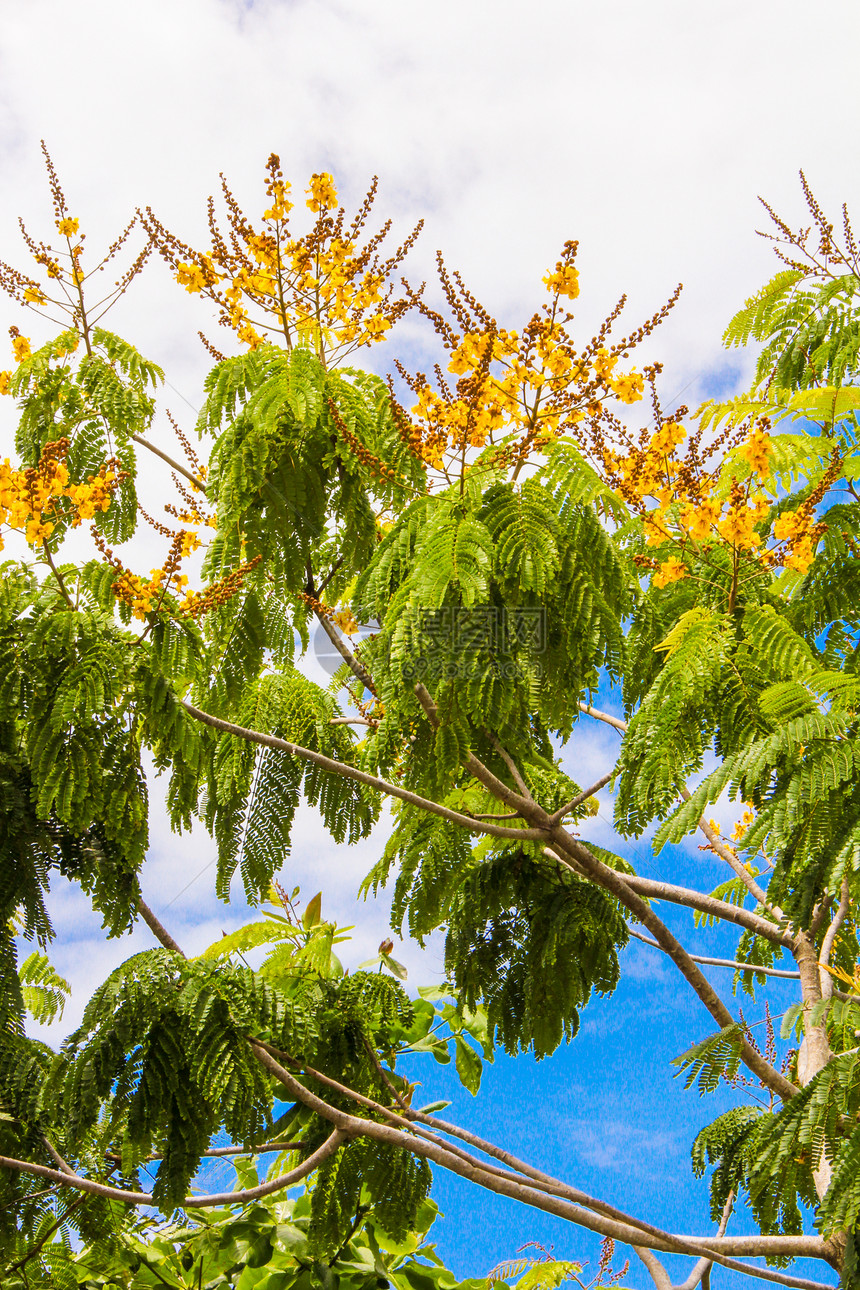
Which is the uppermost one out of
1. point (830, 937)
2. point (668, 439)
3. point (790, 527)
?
point (668, 439)

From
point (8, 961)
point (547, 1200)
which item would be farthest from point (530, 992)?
point (8, 961)

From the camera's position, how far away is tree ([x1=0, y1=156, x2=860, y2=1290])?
307 cm

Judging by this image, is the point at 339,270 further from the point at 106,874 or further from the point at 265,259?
the point at 106,874

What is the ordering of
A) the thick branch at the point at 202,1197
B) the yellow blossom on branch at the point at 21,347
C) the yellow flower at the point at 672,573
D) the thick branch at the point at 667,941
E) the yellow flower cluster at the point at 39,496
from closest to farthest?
the yellow flower cluster at the point at 39,496
the yellow flower at the point at 672,573
the thick branch at the point at 202,1197
the thick branch at the point at 667,941
the yellow blossom on branch at the point at 21,347

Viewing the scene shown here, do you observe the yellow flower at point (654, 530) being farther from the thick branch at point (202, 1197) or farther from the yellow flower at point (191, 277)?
the thick branch at point (202, 1197)

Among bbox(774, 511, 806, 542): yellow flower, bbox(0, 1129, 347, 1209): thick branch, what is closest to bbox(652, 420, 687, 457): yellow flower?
bbox(774, 511, 806, 542): yellow flower

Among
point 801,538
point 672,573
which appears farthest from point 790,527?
point 672,573

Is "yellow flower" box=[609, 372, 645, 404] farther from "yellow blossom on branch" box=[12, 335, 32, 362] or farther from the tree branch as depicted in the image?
"yellow blossom on branch" box=[12, 335, 32, 362]

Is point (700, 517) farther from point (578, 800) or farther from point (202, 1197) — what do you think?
point (202, 1197)

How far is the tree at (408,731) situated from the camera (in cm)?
307

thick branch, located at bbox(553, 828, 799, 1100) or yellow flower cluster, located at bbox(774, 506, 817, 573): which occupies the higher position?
yellow flower cluster, located at bbox(774, 506, 817, 573)

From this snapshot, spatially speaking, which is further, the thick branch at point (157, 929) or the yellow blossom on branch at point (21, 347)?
the yellow blossom on branch at point (21, 347)

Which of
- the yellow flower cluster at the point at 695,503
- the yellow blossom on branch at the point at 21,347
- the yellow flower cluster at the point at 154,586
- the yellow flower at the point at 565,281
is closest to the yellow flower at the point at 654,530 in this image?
the yellow flower cluster at the point at 695,503

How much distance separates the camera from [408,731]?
11.1 ft
